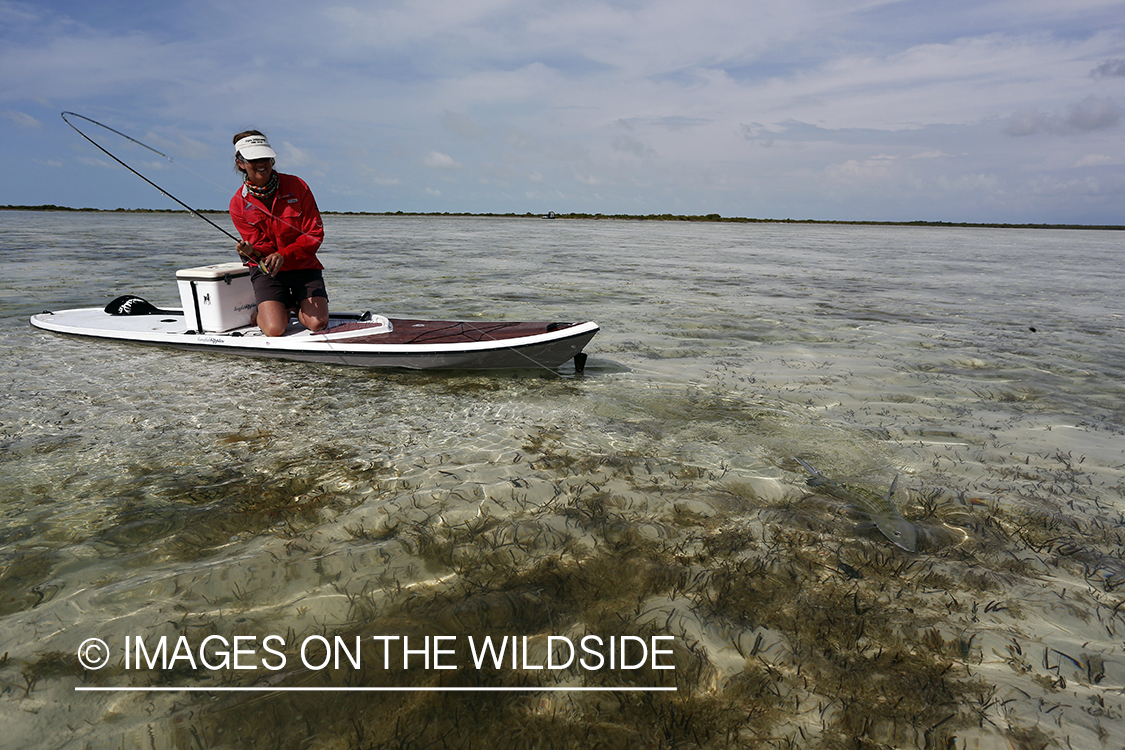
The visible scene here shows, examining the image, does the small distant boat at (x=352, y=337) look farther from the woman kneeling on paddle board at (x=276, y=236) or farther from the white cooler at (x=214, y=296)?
the woman kneeling on paddle board at (x=276, y=236)

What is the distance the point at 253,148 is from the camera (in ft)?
20.7

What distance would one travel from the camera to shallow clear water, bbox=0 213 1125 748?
243 cm

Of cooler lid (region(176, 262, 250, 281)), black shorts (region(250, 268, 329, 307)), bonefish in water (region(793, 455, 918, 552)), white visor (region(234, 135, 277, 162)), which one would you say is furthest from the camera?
black shorts (region(250, 268, 329, 307))

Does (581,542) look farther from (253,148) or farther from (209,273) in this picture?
(209,273)

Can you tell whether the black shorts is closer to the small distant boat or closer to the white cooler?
the white cooler

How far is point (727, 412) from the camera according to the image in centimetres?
596

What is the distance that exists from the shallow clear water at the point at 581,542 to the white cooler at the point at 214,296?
538mm

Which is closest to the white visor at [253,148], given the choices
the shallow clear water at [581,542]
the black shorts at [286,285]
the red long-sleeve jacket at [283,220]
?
the red long-sleeve jacket at [283,220]

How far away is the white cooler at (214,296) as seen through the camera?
7.39m

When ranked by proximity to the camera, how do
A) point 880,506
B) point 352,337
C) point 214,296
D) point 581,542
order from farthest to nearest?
point 214,296 → point 352,337 → point 880,506 → point 581,542

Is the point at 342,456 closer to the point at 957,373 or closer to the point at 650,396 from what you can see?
the point at 650,396

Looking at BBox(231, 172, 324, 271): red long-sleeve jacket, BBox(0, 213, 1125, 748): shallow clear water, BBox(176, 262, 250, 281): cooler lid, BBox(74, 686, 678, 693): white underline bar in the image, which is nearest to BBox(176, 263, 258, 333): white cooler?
BBox(176, 262, 250, 281): cooler lid

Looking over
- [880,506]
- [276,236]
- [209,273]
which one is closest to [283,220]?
[276,236]

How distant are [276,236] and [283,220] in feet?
0.79
